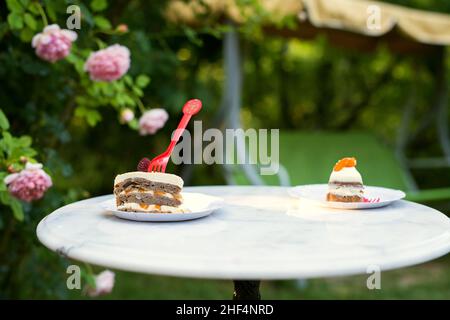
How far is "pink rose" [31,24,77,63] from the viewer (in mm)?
1889

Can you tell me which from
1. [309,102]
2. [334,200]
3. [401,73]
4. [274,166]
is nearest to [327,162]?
[274,166]

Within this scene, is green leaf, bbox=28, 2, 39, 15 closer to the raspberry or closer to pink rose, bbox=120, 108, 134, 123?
pink rose, bbox=120, 108, 134, 123

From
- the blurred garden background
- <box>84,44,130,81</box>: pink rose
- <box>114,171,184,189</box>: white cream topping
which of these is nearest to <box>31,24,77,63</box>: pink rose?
the blurred garden background

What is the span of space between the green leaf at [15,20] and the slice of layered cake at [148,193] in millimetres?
772

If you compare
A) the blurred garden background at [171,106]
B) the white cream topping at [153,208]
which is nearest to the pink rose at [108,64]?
the blurred garden background at [171,106]

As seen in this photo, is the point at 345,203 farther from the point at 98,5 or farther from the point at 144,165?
the point at 98,5

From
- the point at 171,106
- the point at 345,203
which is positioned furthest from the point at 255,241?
the point at 171,106

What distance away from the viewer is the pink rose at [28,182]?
5.41ft

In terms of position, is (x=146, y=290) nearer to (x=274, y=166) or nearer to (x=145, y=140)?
(x=274, y=166)

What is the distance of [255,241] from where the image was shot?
127 cm

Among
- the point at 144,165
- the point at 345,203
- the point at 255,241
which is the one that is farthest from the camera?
the point at 345,203

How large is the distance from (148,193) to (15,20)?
875mm

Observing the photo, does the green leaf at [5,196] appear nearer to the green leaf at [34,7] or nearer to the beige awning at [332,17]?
the green leaf at [34,7]

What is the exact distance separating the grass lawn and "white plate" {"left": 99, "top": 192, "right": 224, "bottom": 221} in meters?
2.15
